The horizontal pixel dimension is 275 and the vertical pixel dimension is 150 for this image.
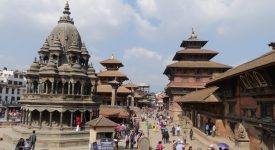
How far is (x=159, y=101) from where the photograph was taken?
146625 mm

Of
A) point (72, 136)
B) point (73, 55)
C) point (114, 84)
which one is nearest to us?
point (72, 136)

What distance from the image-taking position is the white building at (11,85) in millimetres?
85000

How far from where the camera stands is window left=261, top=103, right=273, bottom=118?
16.7 metres

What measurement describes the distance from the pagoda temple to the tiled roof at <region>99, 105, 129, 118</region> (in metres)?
11.8

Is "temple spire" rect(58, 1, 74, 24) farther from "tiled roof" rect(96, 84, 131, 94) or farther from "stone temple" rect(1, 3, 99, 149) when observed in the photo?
"tiled roof" rect(96, 84, 131, 94)

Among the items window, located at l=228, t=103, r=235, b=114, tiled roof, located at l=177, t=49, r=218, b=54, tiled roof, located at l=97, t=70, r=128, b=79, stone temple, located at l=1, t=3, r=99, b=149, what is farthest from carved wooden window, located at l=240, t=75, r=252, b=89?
tiled roof, located at l=97, t=70, r=128, b=79

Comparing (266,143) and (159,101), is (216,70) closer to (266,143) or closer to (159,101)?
(266,143)

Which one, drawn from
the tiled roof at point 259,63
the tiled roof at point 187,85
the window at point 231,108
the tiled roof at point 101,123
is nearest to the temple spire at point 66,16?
the tiled roof at point 101,123

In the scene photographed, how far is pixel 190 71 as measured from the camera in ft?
174

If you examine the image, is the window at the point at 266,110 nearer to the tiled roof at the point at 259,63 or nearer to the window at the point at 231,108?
the tiled roof at the point at 259,63

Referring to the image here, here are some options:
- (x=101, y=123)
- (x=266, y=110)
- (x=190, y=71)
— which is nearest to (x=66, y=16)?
(x=101, y=123)

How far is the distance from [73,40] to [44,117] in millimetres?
10313

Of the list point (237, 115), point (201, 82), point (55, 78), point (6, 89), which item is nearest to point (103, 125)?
point (237, 115)

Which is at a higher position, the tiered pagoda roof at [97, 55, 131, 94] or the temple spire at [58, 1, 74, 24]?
the temple spire at [58, 1, 74, 24]
